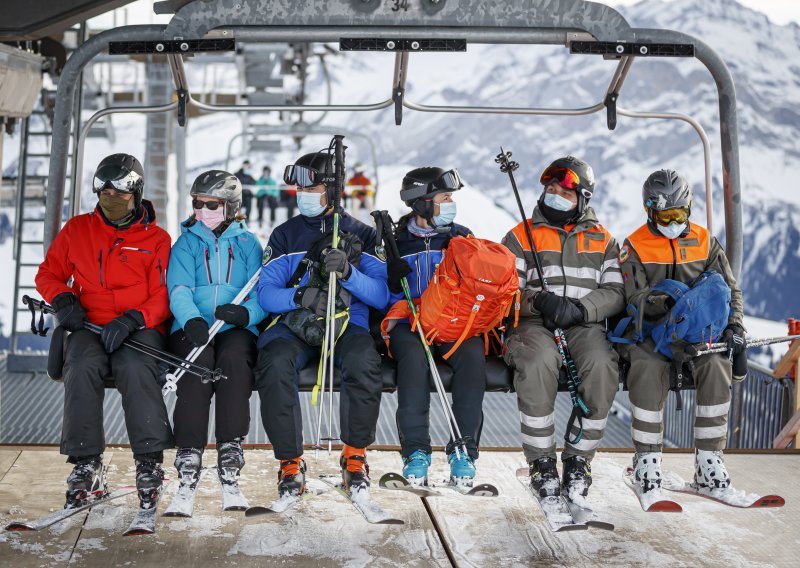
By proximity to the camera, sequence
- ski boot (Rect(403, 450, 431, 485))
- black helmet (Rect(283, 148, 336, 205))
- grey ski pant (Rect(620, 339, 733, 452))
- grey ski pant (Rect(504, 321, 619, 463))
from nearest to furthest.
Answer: ski boot (Rect(403, 450, 431, 485)), grey ski pant (Rect(504, 321, 619, 463)), grey ski pant (Rect(620, 339, 733, 452)), black helmet (Rect(283, 148, 336, 205))

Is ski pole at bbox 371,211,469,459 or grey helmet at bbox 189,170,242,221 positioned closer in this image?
ski pole at bbox 371,211,469,459

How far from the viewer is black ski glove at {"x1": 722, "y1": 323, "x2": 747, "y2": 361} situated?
3.32 m

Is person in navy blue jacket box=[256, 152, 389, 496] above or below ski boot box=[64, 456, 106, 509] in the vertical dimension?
above

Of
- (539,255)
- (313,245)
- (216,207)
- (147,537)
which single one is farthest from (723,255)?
(147,537)

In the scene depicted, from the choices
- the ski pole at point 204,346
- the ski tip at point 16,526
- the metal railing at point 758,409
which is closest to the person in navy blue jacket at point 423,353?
the ski pole at point 204,346

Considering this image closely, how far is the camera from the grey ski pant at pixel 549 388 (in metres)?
3.21

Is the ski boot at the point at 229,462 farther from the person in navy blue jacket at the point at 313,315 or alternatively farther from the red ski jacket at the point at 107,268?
the red ski jacket at the point at 107,268

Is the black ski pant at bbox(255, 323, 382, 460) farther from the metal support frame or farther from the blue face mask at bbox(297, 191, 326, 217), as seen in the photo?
the metal support frame

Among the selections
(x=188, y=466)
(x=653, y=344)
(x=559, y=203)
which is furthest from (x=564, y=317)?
(x=188, y=466)

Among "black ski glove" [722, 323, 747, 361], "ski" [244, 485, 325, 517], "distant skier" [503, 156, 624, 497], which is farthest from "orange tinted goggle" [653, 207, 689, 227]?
"ski" [244, 485, 325, 517]

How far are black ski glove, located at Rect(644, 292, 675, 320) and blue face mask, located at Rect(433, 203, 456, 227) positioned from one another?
809mm

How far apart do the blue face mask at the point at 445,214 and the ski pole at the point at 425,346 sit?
19 centimetres

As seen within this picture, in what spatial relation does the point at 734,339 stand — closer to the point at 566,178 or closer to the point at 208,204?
the point at 566,178

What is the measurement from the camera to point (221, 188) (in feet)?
11.4
